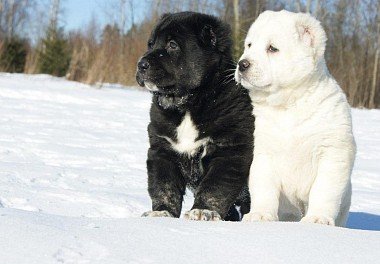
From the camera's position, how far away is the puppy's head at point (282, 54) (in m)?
3.43

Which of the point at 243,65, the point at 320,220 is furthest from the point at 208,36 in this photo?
the point at 320,220

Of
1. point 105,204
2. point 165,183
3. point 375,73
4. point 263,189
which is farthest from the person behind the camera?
point 375,73

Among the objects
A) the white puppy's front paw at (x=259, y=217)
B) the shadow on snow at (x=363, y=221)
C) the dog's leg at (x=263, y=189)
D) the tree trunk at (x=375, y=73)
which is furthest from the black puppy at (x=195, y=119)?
the tree trunk at (x=375, y=73)

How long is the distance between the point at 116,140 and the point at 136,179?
2394mm

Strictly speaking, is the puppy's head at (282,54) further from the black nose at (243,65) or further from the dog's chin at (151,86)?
the dog's chin at (151,86)

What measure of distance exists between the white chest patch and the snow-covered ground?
853mm

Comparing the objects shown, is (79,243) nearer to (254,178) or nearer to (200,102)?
(254,178)

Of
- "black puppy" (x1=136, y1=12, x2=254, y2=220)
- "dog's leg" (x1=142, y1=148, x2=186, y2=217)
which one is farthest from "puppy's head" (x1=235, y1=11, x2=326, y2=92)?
"dog's leg" (x1=142, y1=148, x2=186, y2=217)

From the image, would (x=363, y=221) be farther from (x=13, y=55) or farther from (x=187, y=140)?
(x=13, y=55)

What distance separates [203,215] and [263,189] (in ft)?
1.21

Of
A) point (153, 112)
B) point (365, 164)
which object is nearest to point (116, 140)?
point (365, 164)

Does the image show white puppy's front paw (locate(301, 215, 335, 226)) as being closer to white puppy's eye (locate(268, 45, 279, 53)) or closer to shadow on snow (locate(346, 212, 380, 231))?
white puppy's eye (locate(268, 45, 279, 53))

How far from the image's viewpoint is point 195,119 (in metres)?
3.85

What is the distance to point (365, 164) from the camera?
25.1 feet
